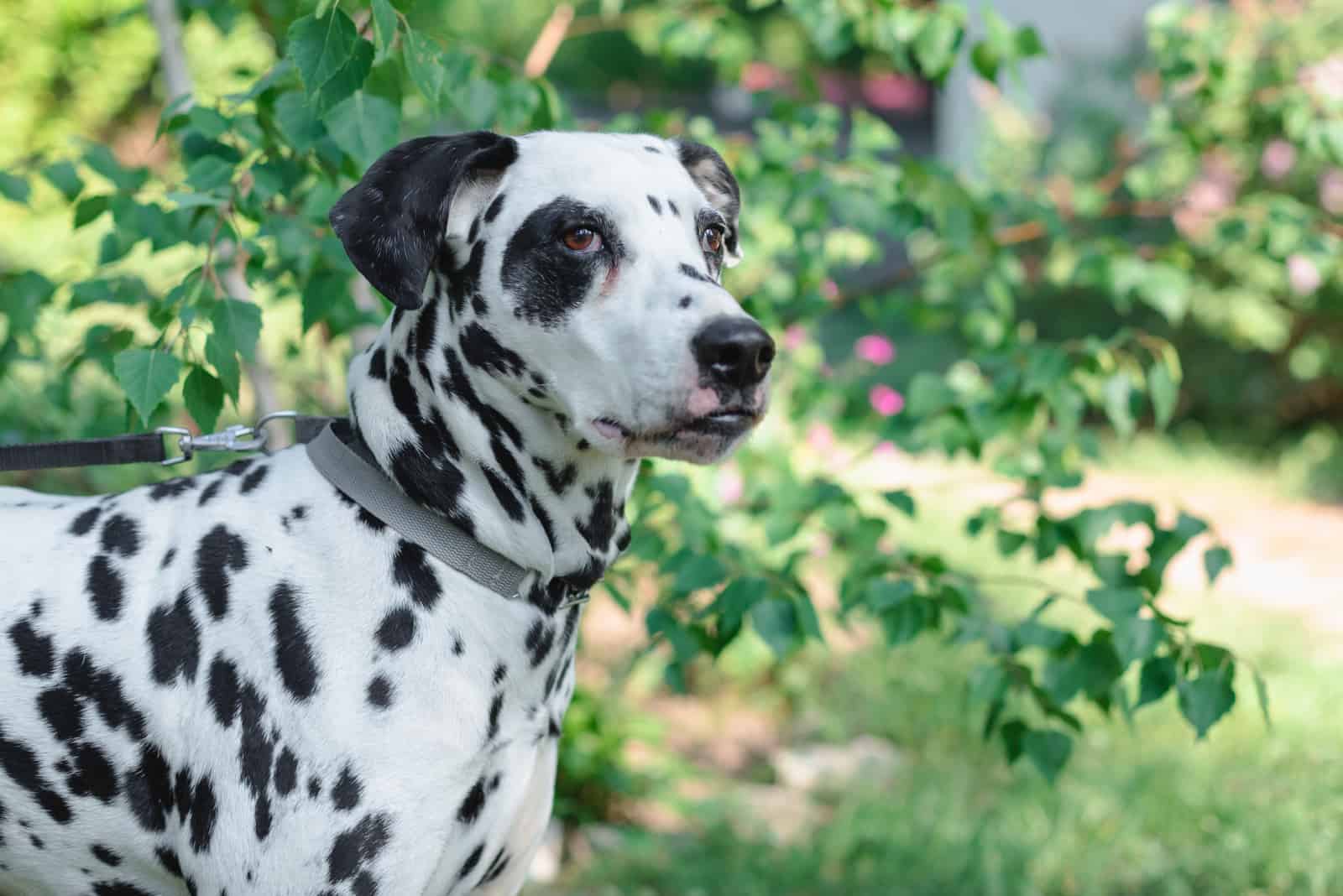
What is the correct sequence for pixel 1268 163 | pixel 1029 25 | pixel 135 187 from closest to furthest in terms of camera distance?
pixel 135 187, pixel 1029 25, pixel 1268 163

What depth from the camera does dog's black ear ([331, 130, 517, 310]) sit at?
6.06 ft

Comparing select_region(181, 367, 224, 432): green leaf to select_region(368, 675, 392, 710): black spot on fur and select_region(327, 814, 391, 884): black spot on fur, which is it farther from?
select_region(327, 814, 391, 884): black spot on fur

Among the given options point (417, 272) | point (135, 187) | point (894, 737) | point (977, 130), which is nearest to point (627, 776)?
point (894, 737)

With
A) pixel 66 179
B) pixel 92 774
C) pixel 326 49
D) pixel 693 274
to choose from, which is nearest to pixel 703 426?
pixel 693 274

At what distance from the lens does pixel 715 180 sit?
7.87 feet

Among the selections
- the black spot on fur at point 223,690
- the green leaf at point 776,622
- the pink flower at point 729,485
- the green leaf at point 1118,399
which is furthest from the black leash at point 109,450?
the pink flower at point 729,485

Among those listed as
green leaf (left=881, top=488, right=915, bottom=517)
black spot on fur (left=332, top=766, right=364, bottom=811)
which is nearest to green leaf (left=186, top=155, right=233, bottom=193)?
black spot on fur (left=332, top=766, right=364, bottom=811)

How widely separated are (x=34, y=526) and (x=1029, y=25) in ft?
8.20

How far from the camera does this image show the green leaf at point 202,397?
225cm

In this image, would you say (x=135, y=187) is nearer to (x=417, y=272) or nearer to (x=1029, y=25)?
(x=417, y=272)

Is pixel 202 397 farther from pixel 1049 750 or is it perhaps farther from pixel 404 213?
pixel 1049 750

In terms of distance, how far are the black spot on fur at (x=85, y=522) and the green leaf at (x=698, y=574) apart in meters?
1.11

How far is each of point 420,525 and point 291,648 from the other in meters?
0.25

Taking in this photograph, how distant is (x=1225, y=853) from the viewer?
359 cm
